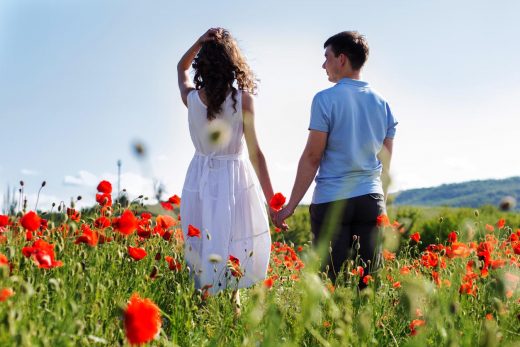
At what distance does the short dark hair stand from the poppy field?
964mm

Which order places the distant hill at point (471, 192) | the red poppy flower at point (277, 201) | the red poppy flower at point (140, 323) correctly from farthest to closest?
the distant hill at point (471, 192)
the red poppy flower at point (277, 201)
the red poppy flower at point (140, 323)

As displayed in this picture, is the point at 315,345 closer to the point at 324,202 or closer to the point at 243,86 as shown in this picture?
the point at 324,202

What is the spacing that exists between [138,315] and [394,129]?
2674mm

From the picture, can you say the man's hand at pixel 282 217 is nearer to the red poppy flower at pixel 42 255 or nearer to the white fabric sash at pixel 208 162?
Answer: the white fabric sash at pixel 208 162

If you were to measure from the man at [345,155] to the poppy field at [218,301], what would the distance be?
0.70ft

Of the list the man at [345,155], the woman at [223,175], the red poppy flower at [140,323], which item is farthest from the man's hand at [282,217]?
the red poppy flower at [140,323]

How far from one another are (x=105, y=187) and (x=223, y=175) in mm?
699

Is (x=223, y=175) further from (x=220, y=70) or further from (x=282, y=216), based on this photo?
(x=220, y=70)

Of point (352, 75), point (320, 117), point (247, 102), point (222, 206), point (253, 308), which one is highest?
point (352, 75)

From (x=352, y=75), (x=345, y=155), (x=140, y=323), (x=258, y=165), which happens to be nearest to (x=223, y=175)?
(x=258, y=165)

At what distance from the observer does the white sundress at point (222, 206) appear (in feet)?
12.2

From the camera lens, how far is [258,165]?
12.2 ft

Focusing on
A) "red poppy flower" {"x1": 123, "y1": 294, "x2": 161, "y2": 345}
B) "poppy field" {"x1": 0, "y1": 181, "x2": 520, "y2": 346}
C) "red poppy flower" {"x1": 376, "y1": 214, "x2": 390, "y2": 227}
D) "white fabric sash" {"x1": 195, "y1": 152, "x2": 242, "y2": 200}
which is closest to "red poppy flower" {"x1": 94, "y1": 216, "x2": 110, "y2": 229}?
"poppy field" {"x1": 0, "y1": 181, "x2": 520, "y2": 346}

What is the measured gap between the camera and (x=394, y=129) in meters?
3.99
